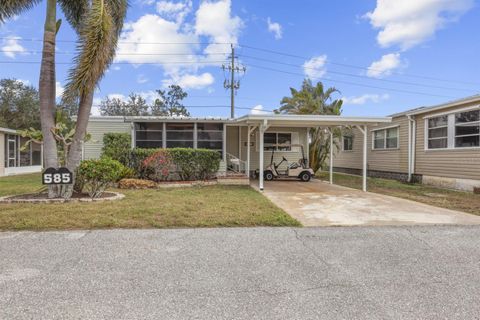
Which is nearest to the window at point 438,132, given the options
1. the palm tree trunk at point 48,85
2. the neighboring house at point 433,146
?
the neighboring house at point 433,146

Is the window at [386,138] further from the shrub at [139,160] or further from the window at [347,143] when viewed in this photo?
the shrub at [139,160]

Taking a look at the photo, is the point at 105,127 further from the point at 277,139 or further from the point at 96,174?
the point at 277,139

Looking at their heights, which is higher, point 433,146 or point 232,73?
point 232,73

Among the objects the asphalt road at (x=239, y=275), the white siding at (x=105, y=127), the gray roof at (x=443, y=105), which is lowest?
the asphalt road at (x=239, y=275)

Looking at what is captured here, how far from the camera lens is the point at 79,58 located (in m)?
6.93

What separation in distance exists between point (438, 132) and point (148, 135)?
37.4 ft

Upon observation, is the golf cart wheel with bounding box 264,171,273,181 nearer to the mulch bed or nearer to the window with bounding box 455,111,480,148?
the window with bounding box 455,111,480,148

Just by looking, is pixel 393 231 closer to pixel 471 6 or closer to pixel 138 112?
pixel 471 6

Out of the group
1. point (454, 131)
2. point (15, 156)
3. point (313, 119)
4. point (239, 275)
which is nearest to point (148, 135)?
point (313, 119)

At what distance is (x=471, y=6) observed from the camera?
1246 centimetres

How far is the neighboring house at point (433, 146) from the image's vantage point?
10.6m

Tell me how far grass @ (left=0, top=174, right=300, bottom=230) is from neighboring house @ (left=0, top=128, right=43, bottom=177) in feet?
36.5

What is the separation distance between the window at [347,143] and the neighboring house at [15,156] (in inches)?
671

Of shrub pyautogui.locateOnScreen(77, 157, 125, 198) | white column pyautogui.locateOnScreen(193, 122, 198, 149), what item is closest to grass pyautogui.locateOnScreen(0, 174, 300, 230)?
shrub pyautogui.locateOnScreen(77, 157, 125, 198)
